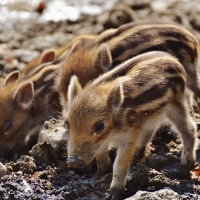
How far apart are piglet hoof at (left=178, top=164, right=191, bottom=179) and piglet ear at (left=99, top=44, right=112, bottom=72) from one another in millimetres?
1252

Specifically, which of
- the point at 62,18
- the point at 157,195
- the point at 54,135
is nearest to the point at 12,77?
the point at 54,135

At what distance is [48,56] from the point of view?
804 centimetres

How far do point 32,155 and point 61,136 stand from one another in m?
0.32

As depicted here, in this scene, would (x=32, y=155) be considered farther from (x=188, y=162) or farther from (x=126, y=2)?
(x=126, y=2)

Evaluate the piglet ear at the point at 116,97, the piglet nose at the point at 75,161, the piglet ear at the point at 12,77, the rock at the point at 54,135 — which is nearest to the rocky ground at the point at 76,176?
the rock at the point at 54,135

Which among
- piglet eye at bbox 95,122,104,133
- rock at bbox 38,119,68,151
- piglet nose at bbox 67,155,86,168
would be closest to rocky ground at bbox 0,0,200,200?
rock at bbox 38,119,68,151

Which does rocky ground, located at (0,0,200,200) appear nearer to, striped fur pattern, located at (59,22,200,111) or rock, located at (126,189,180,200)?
rock, located at (126,189,180,200)

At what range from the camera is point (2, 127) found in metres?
7.03

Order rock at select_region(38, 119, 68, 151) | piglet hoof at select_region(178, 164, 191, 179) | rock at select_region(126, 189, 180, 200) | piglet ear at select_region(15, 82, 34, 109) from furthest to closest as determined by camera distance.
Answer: piglet ear at select_region(15, 82, 34, 109) < rock at select_region(38, 119, 68, 151) < piglet hoof at select_region(178, 164, 191, 179) < rock at select_region(126, 189, 180, 200)

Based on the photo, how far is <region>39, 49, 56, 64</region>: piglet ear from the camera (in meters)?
8.02

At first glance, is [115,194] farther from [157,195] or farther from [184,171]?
[184,171]

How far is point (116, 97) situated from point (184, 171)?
0.94 m

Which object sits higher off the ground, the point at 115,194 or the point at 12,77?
the point at 12,77

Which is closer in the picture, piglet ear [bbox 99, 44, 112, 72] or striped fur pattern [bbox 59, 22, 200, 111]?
piglet ear [bbox 99, 44, 112, 72]
